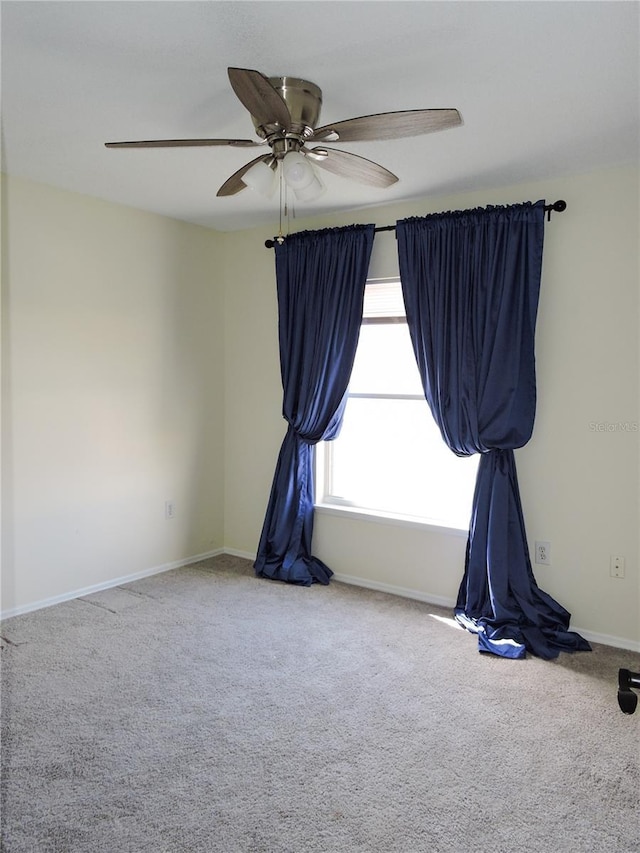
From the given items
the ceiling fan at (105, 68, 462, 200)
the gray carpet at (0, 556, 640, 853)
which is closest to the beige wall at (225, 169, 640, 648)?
the gray carpet at (0, 556, 640, 853)

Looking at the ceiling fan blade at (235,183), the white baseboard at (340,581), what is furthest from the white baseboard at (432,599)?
the ceiling fan blade at (235,183)

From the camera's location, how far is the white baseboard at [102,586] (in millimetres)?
3722

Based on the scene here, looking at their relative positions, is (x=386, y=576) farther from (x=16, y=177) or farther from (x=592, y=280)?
(x=16, y=177)

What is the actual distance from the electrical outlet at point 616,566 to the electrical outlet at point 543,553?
12.8 inches

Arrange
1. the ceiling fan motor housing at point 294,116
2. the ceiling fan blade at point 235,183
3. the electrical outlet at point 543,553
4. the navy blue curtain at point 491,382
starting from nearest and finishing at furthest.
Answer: the ceiling fan motor housing at point 294,116 → the ceiling fan blade at point 235,183 → the navy blue curtain at point 491,382 → the electrical outlet at point 543,553

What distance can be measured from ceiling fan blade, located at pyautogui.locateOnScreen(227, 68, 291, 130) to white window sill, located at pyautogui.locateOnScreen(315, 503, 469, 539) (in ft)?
8.54

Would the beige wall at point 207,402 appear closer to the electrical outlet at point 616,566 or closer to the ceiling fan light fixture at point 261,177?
the electrical outlet at point 616,566

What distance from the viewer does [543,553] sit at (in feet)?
11.8

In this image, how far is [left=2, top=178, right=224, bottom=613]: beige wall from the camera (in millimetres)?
3688

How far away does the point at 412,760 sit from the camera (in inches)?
92.6

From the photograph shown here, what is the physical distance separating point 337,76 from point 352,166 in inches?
13.6

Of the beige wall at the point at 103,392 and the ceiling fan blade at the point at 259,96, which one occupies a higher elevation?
the ceiling fan blade at the point at 259,96

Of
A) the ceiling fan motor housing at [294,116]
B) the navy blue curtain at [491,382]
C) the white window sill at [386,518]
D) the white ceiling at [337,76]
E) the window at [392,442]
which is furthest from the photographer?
the window at [392,442]

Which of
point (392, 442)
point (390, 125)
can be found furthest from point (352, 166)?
point (392, 442)
